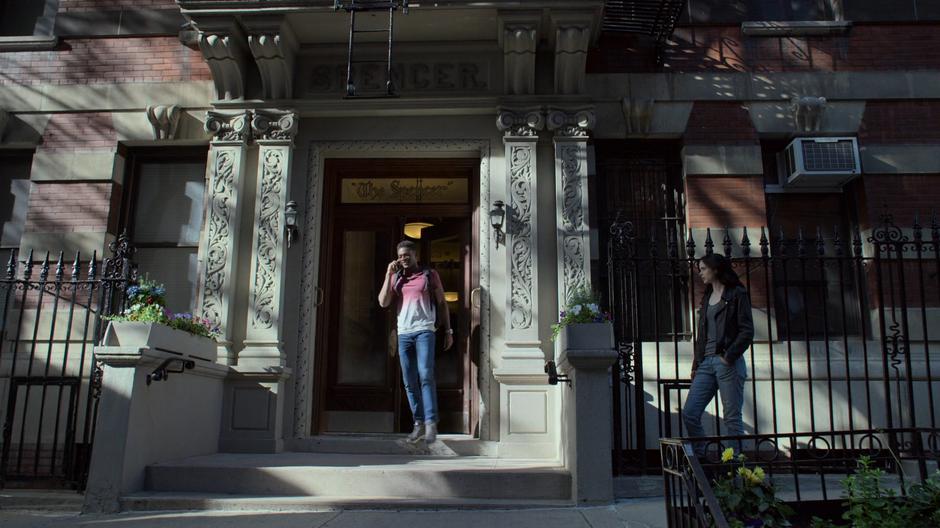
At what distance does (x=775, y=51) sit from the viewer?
9.54 meters

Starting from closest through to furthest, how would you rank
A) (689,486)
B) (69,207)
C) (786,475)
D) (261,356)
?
1. (689,486)
2. (786,475)
3. (261,356)
4. (69,207)

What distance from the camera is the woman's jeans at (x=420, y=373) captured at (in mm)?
8016

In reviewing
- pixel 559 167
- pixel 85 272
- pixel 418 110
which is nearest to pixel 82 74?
pixel 85 272

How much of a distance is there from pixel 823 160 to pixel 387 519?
6.49 metres

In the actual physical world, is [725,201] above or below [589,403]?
above

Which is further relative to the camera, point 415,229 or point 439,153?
point 415,229

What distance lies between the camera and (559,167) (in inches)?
353

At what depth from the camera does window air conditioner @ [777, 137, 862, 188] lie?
898cm

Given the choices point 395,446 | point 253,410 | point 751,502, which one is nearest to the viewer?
point 751,502

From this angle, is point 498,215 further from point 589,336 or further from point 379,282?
point 589,336

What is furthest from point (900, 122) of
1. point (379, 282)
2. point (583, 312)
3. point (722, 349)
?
point (379, 282)

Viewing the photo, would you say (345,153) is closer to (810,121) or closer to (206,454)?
(206,454)

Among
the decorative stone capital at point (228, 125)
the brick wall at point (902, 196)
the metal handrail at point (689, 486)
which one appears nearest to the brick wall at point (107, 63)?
the decorative stone capital at point (228, 125)

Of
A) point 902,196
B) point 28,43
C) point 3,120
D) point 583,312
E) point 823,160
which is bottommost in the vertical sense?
point 583,312
